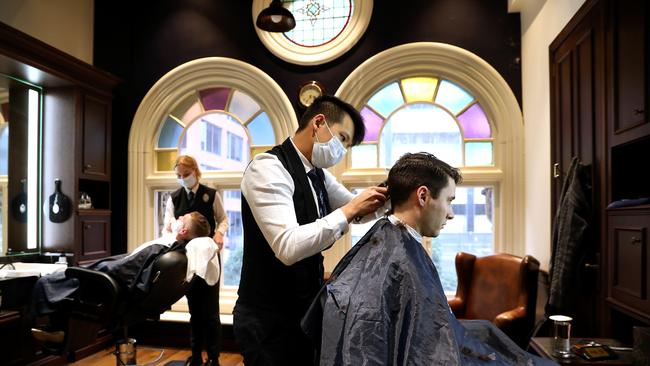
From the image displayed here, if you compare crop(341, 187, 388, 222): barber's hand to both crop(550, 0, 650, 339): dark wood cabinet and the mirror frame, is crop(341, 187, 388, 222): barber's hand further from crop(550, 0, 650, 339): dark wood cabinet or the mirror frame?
the mirror frame

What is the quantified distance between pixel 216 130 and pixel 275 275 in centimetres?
303

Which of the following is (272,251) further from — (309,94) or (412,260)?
(309,94)

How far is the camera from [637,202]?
6.21ft

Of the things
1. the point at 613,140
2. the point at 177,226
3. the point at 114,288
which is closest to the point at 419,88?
the point at 613,140

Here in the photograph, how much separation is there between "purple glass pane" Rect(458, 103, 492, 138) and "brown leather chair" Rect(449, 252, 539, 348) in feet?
3.36

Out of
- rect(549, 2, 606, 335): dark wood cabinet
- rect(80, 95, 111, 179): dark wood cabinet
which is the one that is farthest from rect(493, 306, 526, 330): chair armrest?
rect(80, 95, 111, 179): dark wood cabinet

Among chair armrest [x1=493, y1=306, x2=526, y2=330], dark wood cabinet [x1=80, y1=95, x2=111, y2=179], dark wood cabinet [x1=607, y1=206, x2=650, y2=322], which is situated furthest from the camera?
dark wood cabinet [x1=80, y1=95, x2=111, y2=179]

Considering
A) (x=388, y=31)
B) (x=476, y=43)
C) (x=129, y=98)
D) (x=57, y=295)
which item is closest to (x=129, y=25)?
(x=129, y=98)

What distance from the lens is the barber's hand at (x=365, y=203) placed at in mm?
1356

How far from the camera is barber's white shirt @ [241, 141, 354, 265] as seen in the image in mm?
1274

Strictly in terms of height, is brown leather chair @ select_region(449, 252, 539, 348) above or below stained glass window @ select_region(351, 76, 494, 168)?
below

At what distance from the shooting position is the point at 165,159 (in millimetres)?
4336

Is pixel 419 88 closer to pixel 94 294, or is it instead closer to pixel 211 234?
pixel 211 234

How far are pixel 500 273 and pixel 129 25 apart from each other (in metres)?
3.66
